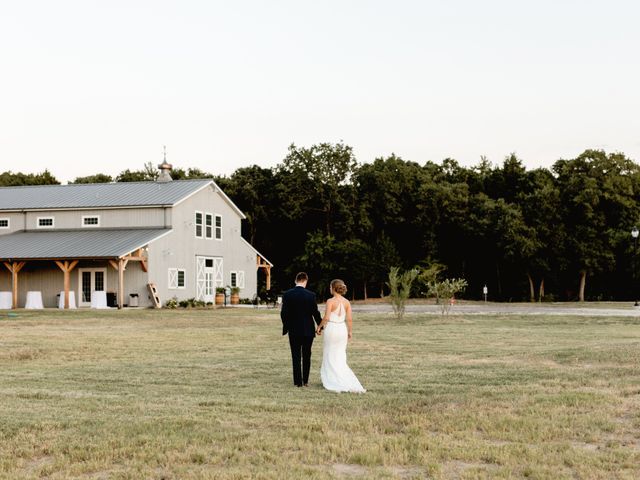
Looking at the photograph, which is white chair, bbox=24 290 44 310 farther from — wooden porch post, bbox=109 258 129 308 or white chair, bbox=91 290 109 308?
wooden porch post, bbox=109 258 129 308

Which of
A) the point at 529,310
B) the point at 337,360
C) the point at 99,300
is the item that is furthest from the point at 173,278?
the point at 337,360

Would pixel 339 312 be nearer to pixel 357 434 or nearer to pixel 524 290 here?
pixel 357 434

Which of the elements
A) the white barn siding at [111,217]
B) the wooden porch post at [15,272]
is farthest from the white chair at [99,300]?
the white barn siding at [111,217]

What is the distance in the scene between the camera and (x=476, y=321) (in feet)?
99.6

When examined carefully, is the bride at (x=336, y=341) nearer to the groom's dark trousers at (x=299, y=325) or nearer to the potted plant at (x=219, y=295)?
the groom's dark trousers at (x=299, y=325)

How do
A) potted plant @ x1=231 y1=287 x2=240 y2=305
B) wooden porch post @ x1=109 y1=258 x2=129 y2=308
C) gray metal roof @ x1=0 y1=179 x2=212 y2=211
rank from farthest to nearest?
potted plant @ x1=231 y1=287 x2=240 y2=305, gray metal roof @ x1=0 y1=179 x2=212 y2=211, wooden porch post @ x1=109 y1=258 x2=129 y2=308

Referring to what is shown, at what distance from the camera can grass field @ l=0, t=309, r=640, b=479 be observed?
712 centimetres

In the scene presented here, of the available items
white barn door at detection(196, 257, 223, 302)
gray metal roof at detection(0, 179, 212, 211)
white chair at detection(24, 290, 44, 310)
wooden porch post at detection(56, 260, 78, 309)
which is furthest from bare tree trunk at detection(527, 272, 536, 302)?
white chair at detection(24, 290, 44, 310)

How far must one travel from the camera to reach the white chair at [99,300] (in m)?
41.4

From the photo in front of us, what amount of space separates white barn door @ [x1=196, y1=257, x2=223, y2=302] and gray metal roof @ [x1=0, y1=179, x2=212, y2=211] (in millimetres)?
4252

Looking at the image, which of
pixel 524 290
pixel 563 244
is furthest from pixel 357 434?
pixel 524 290

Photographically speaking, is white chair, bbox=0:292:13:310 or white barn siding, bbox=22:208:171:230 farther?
white barn siding, bbox=22:208:171:230

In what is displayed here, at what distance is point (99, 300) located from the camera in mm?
41469

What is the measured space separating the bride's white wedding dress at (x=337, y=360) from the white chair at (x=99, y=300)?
31.2 meters
